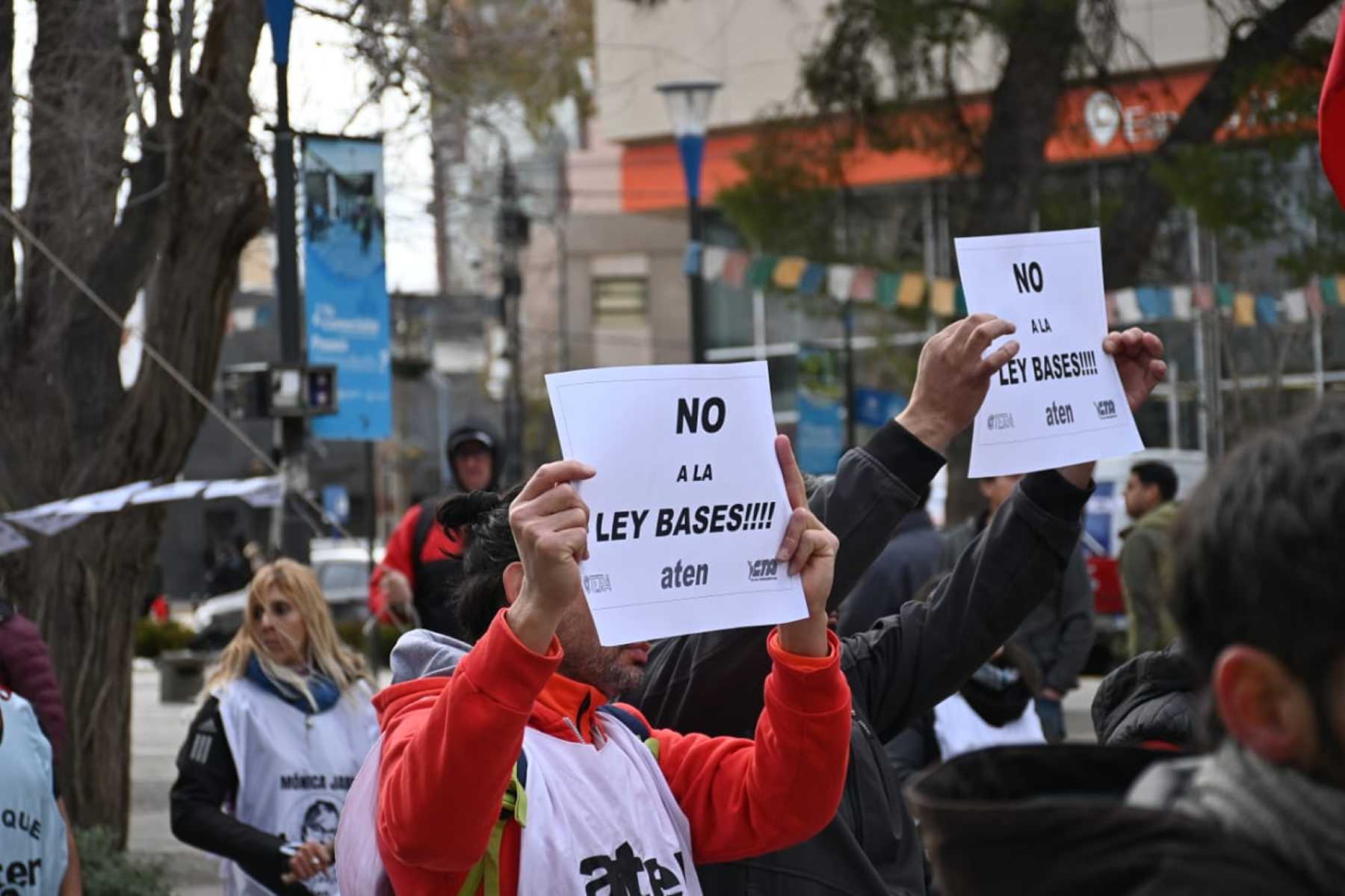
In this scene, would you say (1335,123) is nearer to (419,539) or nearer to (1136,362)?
(1136,362)

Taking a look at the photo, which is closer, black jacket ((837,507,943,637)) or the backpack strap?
black jacket ((837,507,943,637))

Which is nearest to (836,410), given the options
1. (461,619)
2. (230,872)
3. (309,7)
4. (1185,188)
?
(1185,188)

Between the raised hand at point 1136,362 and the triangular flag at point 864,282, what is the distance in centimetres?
1305

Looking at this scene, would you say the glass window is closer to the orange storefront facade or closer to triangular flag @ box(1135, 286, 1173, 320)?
the orange storefront facade

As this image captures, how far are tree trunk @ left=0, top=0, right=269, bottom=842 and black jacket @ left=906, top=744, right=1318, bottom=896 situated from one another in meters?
7.96

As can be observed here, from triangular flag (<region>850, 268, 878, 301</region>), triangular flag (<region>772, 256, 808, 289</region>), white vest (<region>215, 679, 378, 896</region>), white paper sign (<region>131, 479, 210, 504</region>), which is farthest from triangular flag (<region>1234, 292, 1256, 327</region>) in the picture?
white vest (<region>215, 679, 378, 896</region>)

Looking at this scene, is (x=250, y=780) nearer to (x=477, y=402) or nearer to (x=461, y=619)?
(x=461, y=619)

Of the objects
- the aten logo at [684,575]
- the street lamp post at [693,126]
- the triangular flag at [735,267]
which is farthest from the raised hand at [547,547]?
the triangular flag at [735,267]

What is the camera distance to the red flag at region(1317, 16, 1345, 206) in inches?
165

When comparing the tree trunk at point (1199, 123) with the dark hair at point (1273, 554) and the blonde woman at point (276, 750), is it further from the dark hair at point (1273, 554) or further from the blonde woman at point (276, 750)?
the dark hair at point (1273, 554)

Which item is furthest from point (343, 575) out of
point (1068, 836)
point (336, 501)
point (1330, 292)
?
point (1068, 836)

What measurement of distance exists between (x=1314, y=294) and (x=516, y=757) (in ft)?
46.9

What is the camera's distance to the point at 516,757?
264 centimetres

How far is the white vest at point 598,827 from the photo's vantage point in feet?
9.17
